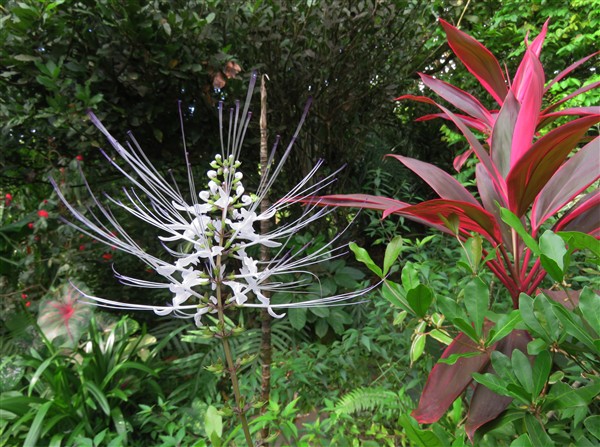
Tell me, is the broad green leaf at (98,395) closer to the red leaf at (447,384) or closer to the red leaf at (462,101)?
the red leaf at (447,384)

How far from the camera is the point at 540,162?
80cm

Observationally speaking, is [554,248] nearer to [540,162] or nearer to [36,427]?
[540,162]

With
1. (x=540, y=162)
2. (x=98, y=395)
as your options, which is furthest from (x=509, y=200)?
(x=98, y=395)

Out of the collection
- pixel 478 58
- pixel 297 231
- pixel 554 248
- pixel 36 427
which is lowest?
pixel 36 427

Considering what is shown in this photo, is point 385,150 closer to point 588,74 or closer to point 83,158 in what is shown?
point 588,74

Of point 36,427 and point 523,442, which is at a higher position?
point 523,442

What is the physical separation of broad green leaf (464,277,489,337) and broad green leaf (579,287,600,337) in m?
0.13

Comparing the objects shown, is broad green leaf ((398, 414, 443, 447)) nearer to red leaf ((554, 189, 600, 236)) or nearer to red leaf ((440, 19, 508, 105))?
red leaf ((554, 189, 600, 236))

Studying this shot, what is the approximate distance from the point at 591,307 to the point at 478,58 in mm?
820

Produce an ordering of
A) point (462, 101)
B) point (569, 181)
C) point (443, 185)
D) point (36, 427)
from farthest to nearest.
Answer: point (36, 427) < point (462, 101) < point (443, 185) < point (569, 181)

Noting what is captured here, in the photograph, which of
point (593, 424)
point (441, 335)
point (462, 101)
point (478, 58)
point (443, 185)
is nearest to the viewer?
point (593, 424)

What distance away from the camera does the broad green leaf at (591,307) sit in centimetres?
49

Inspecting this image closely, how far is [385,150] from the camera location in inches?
123

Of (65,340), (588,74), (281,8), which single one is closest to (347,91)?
(281,8)
